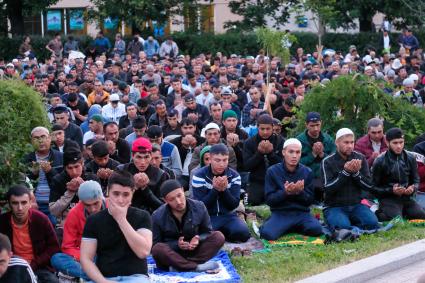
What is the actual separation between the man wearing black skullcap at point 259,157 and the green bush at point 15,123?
312 centimetres

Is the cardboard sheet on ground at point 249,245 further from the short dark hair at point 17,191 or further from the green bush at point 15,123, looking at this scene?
the short dark hair at point 17,191

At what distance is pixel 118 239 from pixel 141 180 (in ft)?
10.1

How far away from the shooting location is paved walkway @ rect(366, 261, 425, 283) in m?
10.4

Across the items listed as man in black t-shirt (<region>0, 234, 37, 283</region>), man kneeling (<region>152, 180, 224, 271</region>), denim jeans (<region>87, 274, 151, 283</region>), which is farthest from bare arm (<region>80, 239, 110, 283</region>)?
man kneeling (<region>152, 180, 224, 271</region>)

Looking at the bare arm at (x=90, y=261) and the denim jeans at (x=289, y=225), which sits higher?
the bare arm at (x=90, y=261)

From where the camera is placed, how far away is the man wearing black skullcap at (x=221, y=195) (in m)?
11.8

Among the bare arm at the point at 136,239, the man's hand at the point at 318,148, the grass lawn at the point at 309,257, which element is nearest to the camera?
the bare arm at the point at 136,239

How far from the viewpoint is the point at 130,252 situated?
873 cm

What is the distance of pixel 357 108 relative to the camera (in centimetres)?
1520

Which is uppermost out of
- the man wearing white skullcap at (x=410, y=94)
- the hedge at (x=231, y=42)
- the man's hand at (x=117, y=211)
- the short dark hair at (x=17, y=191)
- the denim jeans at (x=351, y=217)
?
the man's hand at (x=117, y=211)

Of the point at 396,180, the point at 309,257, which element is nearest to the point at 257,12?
the point at 396,180

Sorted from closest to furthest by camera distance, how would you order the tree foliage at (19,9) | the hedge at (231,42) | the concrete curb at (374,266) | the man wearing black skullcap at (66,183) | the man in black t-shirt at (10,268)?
the man in black t-shirt at (10,268)
the concrete curb at (374,266)
the man wearing black skullcap at (66,183)
the tree foliage at (19,9)
the hedge at (231,42)

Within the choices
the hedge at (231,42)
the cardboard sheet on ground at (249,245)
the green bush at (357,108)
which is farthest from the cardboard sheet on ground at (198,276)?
the hedge at (231,42)

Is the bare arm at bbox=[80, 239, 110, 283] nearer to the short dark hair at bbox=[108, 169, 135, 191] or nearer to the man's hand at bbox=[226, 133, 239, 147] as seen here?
the short dark hair at bbox=[108, 169, 135, 191]
